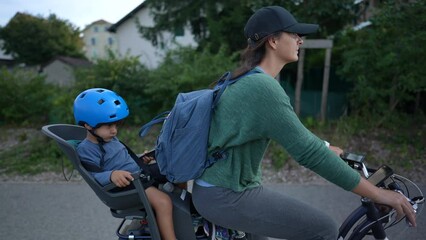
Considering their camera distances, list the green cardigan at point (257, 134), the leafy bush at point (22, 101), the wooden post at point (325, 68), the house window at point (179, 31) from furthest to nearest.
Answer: the house window at point (179, 31) → the leafy bush at point (22, 101) → the wooden post at point (325, 68) → the green cardigan at point (257, 134)

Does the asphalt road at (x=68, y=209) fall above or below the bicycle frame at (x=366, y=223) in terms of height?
below

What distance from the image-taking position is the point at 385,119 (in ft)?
24.6

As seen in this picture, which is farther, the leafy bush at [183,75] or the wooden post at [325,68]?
the wooden post at [325,68]

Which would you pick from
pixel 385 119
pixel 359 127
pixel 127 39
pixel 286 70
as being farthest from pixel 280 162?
pixel 127 39

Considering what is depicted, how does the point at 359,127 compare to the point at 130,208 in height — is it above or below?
below

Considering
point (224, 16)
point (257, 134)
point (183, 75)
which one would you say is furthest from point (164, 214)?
point (224, 16)

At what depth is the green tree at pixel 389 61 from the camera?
6691 millimetres

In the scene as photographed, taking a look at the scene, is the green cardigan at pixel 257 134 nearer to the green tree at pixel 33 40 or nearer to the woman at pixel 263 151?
the woman at pixel 263 151

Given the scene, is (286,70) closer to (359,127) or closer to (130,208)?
(359,127)

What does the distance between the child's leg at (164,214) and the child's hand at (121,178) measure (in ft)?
0.63

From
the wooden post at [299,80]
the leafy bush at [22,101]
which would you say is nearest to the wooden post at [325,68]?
the wooden post at [299,80]

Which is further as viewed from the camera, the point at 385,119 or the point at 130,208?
the point at 385,119

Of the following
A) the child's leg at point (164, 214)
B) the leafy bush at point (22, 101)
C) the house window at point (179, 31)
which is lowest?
the leafy bush at point (22, 101)

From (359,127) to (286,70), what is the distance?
99.6 inches
